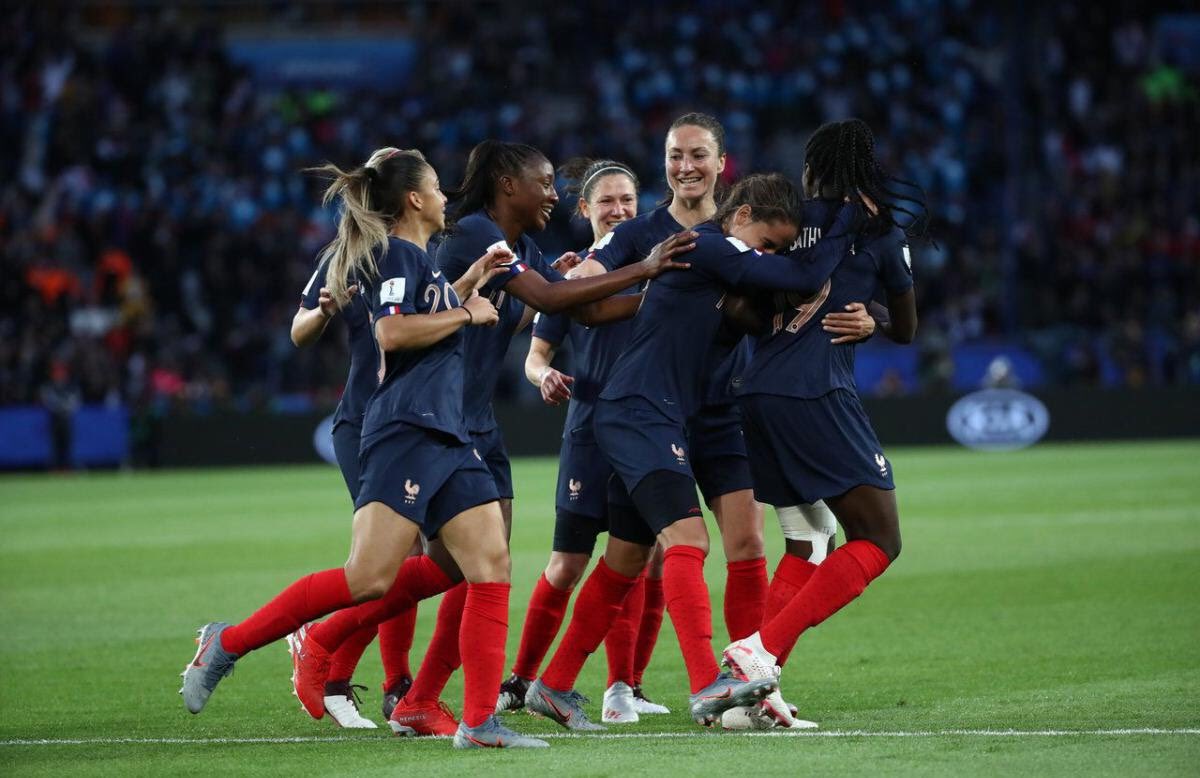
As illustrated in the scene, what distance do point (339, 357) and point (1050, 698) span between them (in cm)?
2120

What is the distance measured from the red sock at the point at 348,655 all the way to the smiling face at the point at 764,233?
2226mm

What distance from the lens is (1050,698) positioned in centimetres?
677

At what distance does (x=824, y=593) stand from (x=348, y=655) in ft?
6.81

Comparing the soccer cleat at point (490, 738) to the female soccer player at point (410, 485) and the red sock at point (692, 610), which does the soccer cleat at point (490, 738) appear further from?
the red sock at point (692, 610)

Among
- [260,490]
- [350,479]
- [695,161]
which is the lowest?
[260,490]

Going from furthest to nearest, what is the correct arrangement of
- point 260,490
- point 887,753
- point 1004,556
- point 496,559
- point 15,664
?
point 260,490 < point 1004,556 < point 15,664 < point 496,559 < point 887,753

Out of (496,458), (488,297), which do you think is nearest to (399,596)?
(496,458)

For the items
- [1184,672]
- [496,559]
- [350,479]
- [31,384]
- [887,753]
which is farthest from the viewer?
[31,384]

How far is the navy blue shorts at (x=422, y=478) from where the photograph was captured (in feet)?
19.3

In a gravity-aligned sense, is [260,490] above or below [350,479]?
below

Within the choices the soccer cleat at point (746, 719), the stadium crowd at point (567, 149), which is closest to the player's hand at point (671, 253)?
the soccer cleat at point (746, 719)

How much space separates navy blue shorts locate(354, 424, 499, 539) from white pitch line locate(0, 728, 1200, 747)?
102 centimetres

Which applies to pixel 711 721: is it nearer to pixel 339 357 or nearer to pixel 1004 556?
pixel 1004 556

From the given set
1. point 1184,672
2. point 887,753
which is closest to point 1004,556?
point 1184,672
